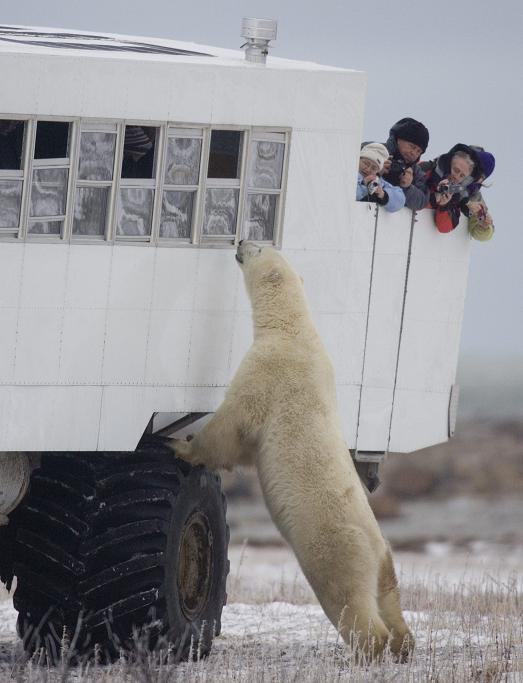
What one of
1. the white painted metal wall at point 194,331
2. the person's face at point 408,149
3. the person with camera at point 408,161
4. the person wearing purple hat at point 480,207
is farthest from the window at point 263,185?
the person wearing purple hat at point 480,207

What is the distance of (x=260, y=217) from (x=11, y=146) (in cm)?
171

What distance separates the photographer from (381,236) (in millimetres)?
12195

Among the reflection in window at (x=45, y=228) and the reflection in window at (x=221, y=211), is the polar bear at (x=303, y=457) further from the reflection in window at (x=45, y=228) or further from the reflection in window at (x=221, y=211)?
the reflection in window at (x=45, y=228)

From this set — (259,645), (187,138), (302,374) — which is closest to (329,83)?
(187,138)

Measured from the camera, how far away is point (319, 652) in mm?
12188

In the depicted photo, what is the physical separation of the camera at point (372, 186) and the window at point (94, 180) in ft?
5.91

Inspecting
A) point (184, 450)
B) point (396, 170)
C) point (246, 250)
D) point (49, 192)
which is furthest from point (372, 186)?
point (49, 192)

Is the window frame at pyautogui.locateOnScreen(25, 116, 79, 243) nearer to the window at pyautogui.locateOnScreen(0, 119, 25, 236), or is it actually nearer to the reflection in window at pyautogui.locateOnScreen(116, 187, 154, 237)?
the window at pyautogui.locateOnScreen(0, 119, 25, 236)

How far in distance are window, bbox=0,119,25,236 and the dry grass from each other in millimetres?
2540

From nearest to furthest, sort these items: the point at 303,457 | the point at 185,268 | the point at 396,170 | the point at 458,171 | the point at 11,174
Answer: the point at 11,174
the point at 303,457
the point at 185,268
the point at 396,170
the point at 458,171

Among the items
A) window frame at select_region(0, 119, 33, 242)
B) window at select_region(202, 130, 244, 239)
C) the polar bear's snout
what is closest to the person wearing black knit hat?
window at select_region(202, 130, 244, 239)

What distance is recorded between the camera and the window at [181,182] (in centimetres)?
1145

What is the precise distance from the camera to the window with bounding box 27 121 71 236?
36.1ft

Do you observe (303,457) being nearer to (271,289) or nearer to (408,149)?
(271,289)
